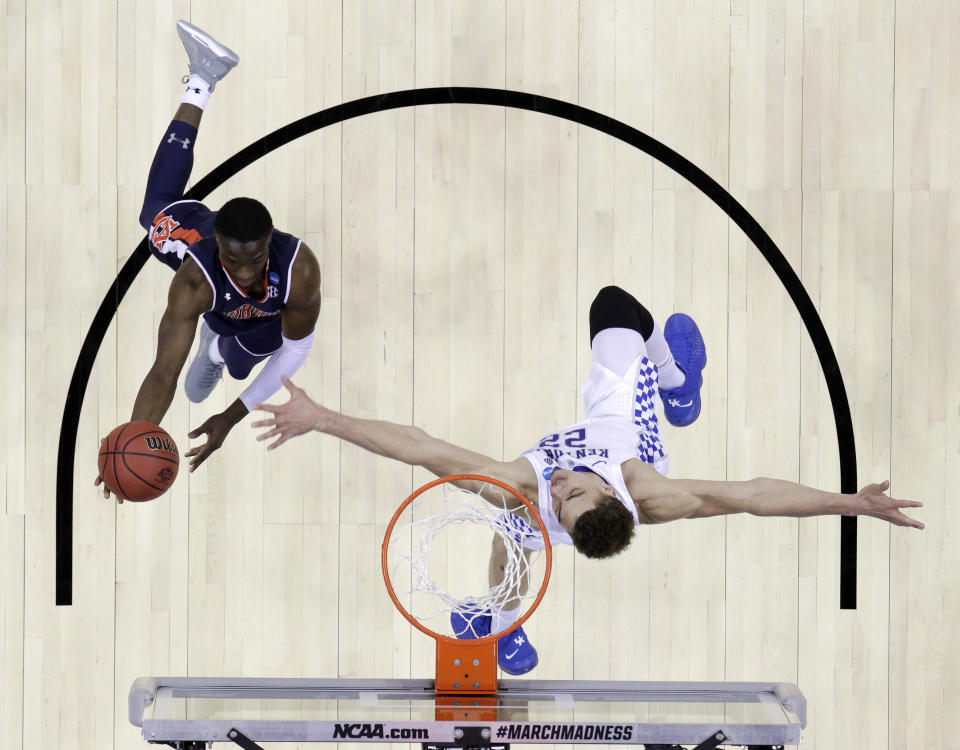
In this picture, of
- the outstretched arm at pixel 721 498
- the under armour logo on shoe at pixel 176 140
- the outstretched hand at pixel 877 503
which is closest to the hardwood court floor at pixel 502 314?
the under armour logo on shoe at pixel 176 140

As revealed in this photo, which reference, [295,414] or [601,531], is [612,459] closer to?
[601,531]

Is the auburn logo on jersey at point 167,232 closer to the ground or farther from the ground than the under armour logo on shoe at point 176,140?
closer to the ground

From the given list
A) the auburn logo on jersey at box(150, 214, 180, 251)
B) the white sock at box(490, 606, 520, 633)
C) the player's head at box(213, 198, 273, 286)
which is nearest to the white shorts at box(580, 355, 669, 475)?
the white sock at box(490, 606, 520, 633)

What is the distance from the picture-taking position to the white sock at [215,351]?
471 centimetres

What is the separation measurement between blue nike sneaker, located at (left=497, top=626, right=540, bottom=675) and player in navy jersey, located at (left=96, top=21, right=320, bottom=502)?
1.50m

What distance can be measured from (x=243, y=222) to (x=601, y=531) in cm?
183

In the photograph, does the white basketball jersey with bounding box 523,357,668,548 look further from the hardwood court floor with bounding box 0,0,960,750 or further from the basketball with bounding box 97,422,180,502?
the basketball with bounding box 97,422,180,502

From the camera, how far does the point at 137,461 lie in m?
4.16

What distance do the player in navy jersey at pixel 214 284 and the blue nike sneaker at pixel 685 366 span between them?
5.25 feet

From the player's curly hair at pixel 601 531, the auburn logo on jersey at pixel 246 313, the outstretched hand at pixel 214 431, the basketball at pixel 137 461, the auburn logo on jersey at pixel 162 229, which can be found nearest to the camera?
the player's curly hair at pixel 601 531

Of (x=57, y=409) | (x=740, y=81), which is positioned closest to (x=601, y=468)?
(x=740, y=81)

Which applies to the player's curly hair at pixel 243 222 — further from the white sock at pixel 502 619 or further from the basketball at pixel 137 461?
the white sock at pixel 502 619

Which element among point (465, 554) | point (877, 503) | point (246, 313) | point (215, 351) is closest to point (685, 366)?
point (877, 503)

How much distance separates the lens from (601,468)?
4309 millimetres
